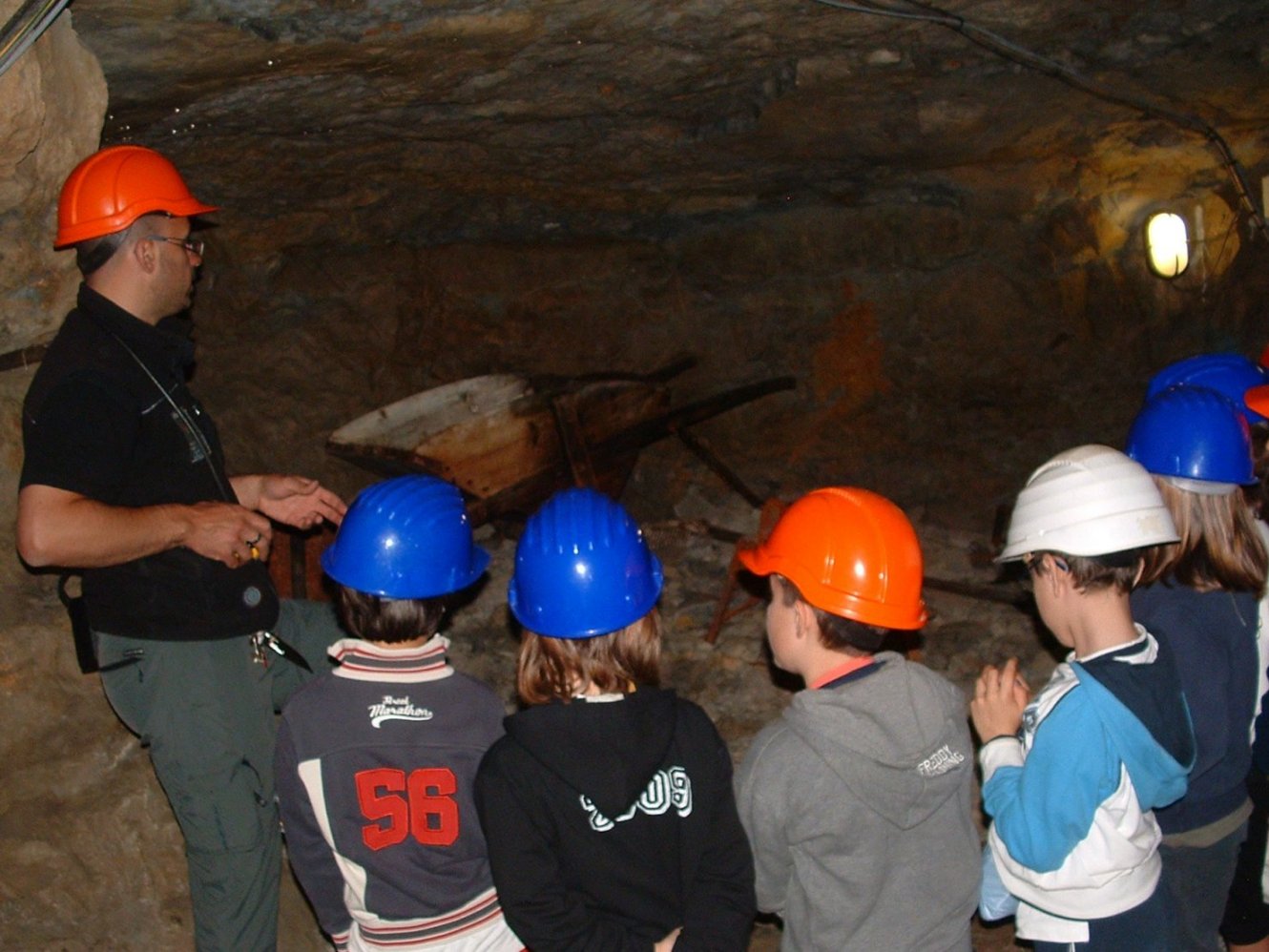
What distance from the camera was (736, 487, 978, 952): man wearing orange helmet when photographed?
200 cm

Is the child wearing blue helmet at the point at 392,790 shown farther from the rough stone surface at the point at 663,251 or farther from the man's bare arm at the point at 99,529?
the rough stone surface at the point at 663,251

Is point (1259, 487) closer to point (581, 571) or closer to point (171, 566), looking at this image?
point (581, 571)

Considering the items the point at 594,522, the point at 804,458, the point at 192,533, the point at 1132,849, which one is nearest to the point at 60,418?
the point at 192,533

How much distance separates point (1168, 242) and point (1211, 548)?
465 cm

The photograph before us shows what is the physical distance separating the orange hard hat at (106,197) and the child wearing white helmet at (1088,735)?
2137mm

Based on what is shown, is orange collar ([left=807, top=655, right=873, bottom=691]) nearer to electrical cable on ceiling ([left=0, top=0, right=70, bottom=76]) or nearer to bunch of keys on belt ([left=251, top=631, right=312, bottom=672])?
bunch of keys on belt ([left=251, top=631, right=312, bottom=672])

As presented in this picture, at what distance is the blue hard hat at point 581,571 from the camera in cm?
208

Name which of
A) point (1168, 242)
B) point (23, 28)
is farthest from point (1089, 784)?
point (1168, 242)

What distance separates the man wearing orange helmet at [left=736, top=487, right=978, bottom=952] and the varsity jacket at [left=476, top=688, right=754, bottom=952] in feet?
0.38

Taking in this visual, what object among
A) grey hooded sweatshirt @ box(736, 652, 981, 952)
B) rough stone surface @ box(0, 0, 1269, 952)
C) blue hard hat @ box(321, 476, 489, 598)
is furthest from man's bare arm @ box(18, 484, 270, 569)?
grey hooded sweatshirt @ box(736, 652, 981, 952)

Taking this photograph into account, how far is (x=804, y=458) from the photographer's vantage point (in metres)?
7.34

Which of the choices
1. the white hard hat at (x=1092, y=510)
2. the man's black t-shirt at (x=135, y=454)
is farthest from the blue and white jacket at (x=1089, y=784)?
the man's black t-shirt at (x=135, y=454)

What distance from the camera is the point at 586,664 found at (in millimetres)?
2045

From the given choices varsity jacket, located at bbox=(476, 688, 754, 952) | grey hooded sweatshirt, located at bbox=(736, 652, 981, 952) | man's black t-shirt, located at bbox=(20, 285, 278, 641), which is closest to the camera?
varsity jacket, located at bbox=(476, 688, 754, 952)
